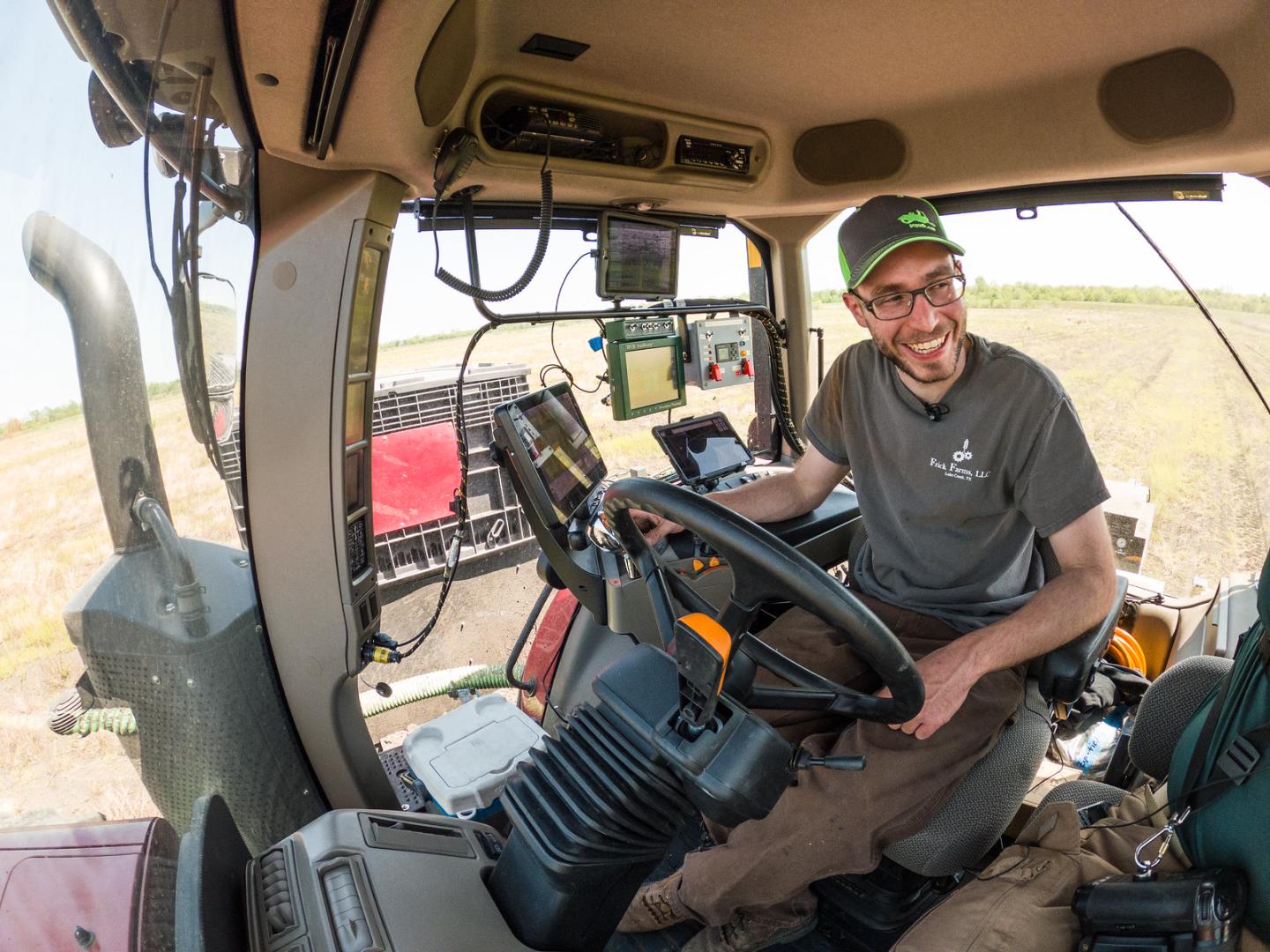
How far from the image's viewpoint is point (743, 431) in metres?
3.93

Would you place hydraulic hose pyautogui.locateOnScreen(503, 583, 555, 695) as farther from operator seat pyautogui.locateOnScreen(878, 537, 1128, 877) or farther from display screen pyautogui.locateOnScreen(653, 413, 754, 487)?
operator seat pyautogui.locateOnScreen(878, 537, 1128, 877)

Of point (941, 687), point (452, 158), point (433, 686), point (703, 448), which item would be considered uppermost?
point (452, 158)

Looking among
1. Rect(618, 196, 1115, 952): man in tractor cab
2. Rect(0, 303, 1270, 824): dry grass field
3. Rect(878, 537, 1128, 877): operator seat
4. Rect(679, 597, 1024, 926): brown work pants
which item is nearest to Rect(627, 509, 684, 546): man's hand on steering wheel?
Rect(618, 196, 1115, 952): man in tractor cab

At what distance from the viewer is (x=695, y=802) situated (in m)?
1.01

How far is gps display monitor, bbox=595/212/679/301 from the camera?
2.71 metres

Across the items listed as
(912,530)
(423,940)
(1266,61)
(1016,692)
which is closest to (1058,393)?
(912,530)

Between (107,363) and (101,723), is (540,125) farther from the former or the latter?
(101,723)

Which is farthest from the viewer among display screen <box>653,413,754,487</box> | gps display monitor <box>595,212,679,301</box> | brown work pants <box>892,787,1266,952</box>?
display screen <box>653,413,754,487</box>

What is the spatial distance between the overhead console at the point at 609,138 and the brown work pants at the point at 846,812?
1723mm

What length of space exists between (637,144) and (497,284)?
2.16 ft

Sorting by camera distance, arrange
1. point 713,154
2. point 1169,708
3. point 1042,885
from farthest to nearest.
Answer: point 713,154 → point 1169,708 → point 1042,885

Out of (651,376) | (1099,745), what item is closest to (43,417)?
(651,376)

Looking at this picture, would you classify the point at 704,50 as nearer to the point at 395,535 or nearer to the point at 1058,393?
the point at 1058,393

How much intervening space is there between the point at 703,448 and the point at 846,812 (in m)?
1.81
